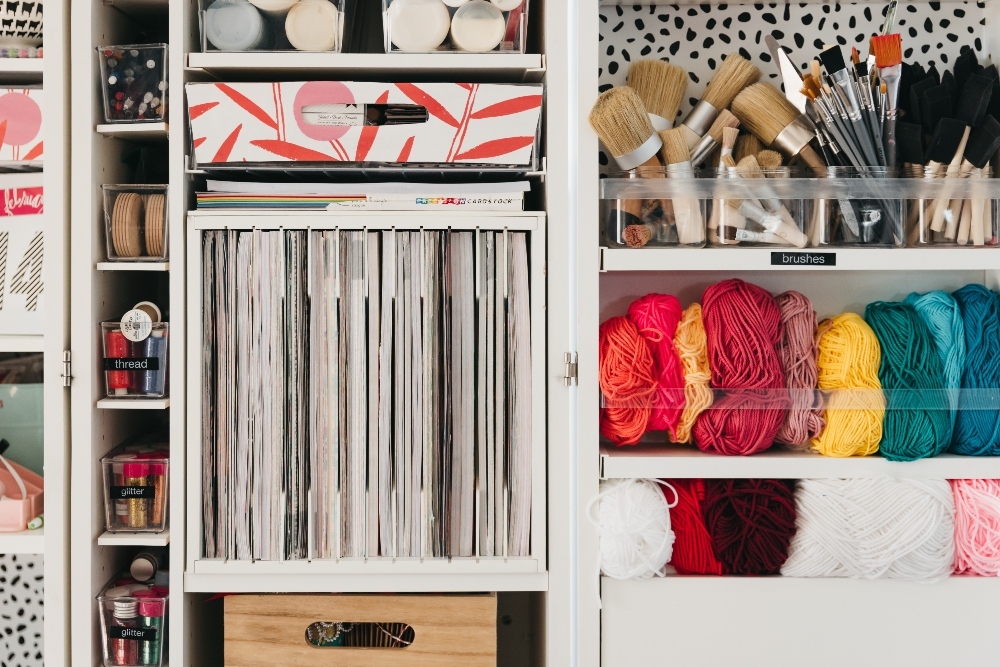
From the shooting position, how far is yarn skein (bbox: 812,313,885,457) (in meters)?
1.10

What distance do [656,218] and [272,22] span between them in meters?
0.67

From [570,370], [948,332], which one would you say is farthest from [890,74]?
[570,370]

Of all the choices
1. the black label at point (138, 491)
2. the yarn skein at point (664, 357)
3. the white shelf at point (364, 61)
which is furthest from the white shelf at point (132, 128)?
the yarn skein at point (664, 357)

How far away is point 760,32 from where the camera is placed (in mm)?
1281

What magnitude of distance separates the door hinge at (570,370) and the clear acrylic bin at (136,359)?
2.06 ft

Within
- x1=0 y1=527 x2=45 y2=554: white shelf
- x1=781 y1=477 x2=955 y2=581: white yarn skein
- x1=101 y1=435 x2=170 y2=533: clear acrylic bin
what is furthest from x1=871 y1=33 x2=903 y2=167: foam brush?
x1=0 y1=527 x2=45 y2=554: white shelf

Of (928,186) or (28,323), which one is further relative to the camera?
(28,323)

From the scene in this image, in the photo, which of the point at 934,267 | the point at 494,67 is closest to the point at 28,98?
the point at 494,67

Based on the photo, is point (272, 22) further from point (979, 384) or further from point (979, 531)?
point (979, 531)

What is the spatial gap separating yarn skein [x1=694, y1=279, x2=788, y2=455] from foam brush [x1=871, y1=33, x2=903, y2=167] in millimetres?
289

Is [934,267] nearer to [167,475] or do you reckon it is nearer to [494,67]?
[494,67]

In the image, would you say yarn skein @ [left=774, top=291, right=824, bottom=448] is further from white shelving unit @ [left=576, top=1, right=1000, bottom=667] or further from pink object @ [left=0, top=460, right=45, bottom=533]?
pink object @ [left=0, top=460, right=45, bottom=533]

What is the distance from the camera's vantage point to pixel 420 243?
1.14 meters

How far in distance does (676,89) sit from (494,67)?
300 mm
